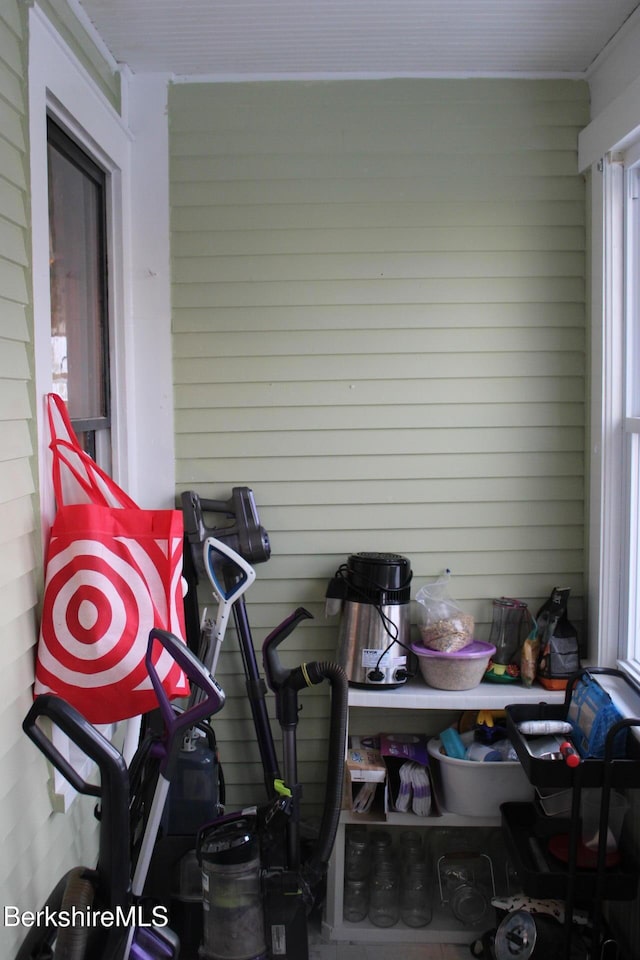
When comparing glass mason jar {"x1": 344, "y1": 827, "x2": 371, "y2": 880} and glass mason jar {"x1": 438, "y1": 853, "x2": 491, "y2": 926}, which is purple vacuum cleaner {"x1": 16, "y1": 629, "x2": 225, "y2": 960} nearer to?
glass mason jar {"x1": 344, "y1": 827, "x2": 371, "y2": 880}

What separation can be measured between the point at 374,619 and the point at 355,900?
37.2 inches

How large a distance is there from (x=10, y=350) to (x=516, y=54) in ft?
6.15

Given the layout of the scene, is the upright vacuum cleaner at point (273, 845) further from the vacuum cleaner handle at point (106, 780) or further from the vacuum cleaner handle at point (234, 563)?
the vacuum cleaner handle at point (106, 780)

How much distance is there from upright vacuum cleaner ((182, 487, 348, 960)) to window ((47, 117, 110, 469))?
1.89 ft

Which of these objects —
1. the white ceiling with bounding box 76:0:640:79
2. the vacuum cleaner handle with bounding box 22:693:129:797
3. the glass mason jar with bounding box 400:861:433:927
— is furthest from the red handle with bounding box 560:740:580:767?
the white ceiling with bounding box 76:0:640:79

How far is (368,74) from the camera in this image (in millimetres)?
2766

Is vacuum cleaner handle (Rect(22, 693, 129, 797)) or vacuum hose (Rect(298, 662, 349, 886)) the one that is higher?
vacuum cleaner handle (Rect(22, 693, 129, 797))

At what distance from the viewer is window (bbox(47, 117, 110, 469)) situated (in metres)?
2.22

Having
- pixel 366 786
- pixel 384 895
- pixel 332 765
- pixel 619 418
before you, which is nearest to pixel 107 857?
pixel 332 765

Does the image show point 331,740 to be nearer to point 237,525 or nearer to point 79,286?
point 237,525

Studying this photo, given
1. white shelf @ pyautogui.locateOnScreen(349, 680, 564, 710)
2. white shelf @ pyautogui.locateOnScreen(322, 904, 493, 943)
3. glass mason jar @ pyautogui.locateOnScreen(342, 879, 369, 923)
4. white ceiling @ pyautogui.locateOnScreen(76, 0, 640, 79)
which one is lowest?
white shelf @ pyautogui.locateOnScreen(322, 904, 493, 943)

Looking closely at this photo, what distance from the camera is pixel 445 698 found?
103 inches

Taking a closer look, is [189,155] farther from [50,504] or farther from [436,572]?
[436,572]

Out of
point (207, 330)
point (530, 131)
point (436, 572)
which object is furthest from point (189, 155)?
point (436, 572)
